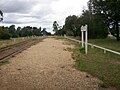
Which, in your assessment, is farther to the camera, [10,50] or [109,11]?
[109,11]

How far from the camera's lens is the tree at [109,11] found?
54750mm

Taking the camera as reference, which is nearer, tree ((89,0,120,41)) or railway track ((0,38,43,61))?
railway track ((0,38,43,61))

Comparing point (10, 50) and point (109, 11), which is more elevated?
point (109, 11)

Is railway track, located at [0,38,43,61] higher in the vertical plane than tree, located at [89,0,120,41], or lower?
lower

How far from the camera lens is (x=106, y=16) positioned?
194 ft

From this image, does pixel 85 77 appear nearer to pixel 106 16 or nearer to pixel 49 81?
pixel 49 81

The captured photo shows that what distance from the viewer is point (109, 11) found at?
57.9m

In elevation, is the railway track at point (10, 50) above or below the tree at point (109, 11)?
below

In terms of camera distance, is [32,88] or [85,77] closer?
[32,88]

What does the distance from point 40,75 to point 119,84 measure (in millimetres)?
3484

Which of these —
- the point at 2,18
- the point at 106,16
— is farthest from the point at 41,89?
the point at 2,18

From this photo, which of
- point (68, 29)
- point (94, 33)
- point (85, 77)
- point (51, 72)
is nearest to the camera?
point (85, 77)

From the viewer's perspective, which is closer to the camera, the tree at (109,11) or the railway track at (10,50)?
the railway track at (10,50)

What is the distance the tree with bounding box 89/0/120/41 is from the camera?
54750 mm
